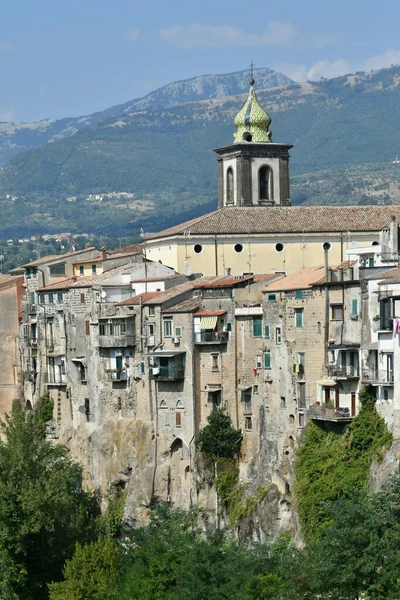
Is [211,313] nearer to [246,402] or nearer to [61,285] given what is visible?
[246,402]

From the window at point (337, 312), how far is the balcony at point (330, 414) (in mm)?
4241

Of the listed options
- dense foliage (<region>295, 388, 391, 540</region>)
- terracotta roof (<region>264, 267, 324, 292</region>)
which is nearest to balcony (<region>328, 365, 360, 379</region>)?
dense foliage (<region>295, 388, 391, 540</region>)

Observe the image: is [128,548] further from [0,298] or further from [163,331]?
[0,298]

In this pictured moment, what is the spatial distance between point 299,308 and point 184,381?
9.46 meters

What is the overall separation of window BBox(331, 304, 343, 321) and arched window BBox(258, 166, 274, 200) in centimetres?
3512

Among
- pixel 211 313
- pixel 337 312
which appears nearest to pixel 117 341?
pixel 211 313

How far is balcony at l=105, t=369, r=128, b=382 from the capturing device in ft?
298

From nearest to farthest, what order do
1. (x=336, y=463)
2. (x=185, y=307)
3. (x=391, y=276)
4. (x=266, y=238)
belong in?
(x=391, y=276), (x=336, y=463), (x=185, y=307), (x=266, y=238)

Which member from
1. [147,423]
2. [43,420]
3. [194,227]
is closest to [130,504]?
[147,423]

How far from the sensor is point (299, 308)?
78.9 meters

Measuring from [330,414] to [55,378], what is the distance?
2867cm

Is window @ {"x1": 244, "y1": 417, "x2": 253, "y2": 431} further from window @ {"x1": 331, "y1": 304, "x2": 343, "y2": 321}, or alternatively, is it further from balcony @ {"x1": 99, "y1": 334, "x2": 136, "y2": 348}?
balcony @ {"x1": 99, "y1": 334, "x2": 136, "y2": 348}

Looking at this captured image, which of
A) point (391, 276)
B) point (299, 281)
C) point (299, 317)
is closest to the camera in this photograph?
point (391, 276)

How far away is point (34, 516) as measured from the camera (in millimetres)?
77812
